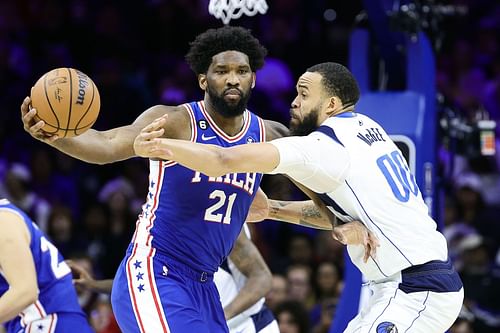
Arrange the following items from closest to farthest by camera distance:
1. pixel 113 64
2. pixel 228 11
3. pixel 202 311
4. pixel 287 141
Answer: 1. pixel 287 141
2. pixel 202 311
3. pixel 228 11
4. pixel 113 64

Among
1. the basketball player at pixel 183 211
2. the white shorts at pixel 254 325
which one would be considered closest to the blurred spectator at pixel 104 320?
the white shorts at pixel 254 325

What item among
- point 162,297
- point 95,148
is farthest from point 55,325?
point 95,148

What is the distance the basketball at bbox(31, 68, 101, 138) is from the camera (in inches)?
214

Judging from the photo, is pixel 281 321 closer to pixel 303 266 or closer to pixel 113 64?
pixel 303 266

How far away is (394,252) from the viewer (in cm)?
540

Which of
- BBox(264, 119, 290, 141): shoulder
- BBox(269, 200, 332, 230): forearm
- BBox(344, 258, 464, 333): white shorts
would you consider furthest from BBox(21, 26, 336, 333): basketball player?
BBox(344, 258, 464, 333): white shorts

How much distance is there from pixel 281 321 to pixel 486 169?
3845mm

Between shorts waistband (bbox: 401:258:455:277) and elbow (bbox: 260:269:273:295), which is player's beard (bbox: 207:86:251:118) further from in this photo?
elbow (bbox: 260:269:273:295)

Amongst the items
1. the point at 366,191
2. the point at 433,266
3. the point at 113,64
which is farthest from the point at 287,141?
the point at 113,64

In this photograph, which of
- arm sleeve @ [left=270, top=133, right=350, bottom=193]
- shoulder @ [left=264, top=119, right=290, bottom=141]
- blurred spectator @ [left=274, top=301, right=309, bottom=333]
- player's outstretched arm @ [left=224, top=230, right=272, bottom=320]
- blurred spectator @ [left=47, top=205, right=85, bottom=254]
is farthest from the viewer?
blurred spectator @ [left=47, top=205, right=85, bottom=254]

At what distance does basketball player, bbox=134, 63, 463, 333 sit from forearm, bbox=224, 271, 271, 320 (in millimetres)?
1495

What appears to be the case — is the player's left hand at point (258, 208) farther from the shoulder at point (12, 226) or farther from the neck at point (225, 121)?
the shoulder at point (12, 226)

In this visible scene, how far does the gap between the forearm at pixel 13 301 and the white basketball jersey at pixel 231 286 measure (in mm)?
1745

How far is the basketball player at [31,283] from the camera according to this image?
18.9 ft
